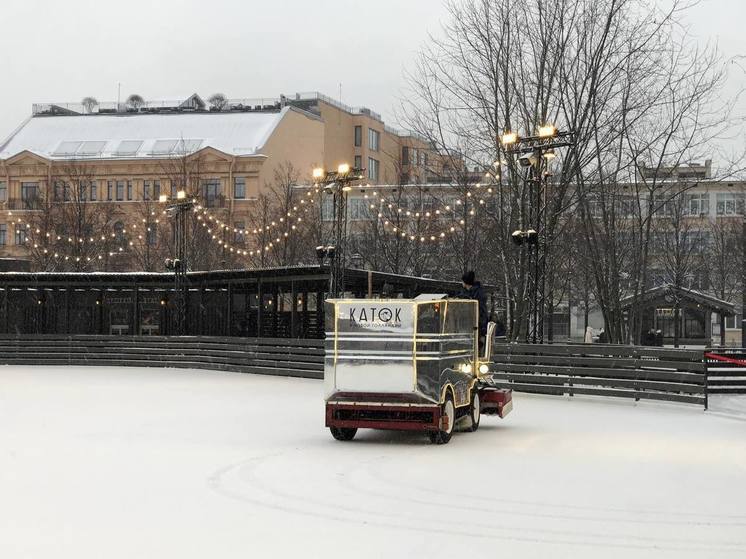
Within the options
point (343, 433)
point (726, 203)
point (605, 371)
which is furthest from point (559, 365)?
point (726, 203)

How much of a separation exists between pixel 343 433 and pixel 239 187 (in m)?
64.5

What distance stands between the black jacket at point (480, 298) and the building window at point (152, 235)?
155ft

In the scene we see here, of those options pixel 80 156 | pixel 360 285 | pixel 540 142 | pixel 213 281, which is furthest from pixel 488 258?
pixel 80 156

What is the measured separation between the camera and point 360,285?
39.7 meters

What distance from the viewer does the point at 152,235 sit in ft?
220

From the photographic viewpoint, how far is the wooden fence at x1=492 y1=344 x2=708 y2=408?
68.7 feet

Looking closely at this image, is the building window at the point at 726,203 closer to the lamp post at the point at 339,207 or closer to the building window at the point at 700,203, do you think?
the building window at the point at 700,203

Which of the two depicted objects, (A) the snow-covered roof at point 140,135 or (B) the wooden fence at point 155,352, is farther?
(A) the snow-covered roof at point 140,135

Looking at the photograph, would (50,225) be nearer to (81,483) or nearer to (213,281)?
(213,281)

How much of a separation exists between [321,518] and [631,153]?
22475 mm

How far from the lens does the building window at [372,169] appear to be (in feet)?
314

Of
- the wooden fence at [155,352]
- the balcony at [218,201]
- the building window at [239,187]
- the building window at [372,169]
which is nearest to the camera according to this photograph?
the wooden fence at [155,352]

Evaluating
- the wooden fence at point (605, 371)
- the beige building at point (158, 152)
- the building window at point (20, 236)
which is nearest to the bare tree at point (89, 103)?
the beige building at point (158, 152)

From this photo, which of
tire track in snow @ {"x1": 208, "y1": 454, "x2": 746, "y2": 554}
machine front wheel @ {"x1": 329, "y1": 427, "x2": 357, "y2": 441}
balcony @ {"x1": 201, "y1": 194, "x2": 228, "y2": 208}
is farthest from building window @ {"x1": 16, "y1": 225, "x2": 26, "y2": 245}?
tire track in snow @ {"x1": 208, "y1": 454, "x2": 746, "y2": 554}
